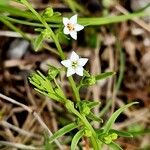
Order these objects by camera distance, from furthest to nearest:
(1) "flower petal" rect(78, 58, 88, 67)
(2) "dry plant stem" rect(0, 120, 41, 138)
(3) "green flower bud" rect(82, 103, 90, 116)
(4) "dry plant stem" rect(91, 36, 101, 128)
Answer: (4) "dry plant stem" rect(91, 36, 101, 128), (2) "dry plant stem" rect(0, 120, 41, 138), (1) "flower petal" rect(78, 58, 88, 67), (3) "green flower bud" rect(82, 103, 90, 116)

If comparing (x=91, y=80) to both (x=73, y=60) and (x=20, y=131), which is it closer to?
(x=73, y=60)

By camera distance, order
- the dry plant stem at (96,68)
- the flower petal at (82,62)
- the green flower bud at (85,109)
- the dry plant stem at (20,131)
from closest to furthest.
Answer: the green flower bud at (85,109) < the flower petal at (82,62) < the dry plant stem at (20,131) < the dry plant stem at (96,68)

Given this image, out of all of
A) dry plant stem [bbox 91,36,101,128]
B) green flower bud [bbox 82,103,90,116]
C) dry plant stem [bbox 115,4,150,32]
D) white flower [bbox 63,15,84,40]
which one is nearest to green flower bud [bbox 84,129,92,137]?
green flower bud [bbox 82,103,90,116]

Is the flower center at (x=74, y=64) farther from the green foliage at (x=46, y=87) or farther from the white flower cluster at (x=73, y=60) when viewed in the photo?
the green foliage at (x=46, y=87)

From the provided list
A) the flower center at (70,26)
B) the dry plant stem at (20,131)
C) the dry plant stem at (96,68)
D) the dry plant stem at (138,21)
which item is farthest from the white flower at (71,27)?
the dry plant stem at (138,21)

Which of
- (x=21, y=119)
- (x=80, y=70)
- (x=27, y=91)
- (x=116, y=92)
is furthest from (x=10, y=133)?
(x=80, y=70)

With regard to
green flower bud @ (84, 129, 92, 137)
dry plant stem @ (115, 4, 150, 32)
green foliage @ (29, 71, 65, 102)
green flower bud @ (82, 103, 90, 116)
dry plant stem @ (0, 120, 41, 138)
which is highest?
dry plant stem @ (115, 4, 150, 32)

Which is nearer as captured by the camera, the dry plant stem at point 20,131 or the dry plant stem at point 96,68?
the dry plant stem at point 20,131

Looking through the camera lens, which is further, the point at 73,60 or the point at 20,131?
the point at 20,131

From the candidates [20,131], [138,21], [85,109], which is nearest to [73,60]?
[85,109]

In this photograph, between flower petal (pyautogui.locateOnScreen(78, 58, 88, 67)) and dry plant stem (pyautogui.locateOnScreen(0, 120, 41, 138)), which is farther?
dry plant stem (pyautogui.locateOnScreen(0, 120, 41, 138))

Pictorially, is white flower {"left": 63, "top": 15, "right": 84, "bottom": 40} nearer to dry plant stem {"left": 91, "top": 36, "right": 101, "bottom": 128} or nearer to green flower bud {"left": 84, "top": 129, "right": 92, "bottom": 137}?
green flower bud {"left": 84, "top": 129, "right": 92, "bottom": 137}
